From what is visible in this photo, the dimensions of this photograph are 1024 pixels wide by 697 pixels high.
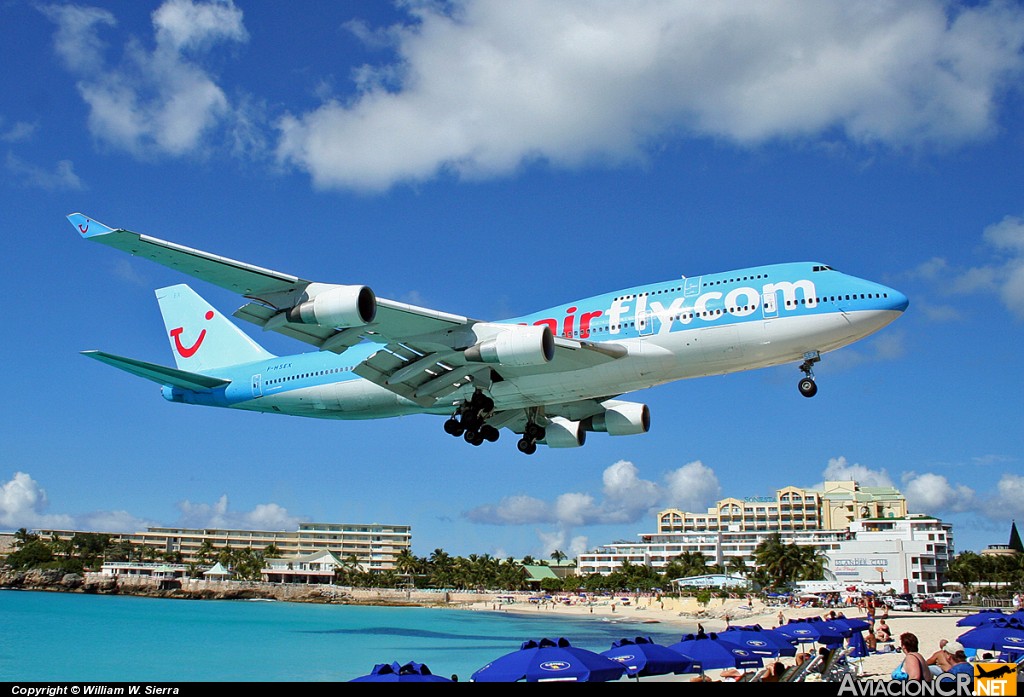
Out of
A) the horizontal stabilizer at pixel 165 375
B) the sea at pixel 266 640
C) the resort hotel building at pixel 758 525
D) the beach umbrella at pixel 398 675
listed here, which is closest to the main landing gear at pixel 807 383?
the beach umbrella at pixel 398 675

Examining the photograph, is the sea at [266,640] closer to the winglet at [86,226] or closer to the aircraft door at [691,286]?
the winglet at [86,226]

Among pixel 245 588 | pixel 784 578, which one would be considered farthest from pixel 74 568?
pixel 784 578

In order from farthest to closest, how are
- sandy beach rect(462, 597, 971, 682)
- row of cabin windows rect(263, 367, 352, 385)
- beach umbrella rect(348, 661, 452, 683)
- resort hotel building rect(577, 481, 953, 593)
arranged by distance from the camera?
resort hotel building rect(577, 481, 953, 593), sandy beach rect(462, 597, 971, 682), row of cabin windows rect(263, 367, 352, 385), beach umbrella rect(348, 661, 452, 683)

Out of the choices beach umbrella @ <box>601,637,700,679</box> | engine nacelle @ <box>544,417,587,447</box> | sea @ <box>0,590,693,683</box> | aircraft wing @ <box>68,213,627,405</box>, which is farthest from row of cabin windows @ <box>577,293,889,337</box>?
sea @ <box>0,590,693,683</box>

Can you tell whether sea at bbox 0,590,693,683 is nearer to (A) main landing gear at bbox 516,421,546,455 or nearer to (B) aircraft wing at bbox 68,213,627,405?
(A) main landing gear at bbox 516,421,546,455

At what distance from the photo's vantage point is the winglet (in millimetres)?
24453

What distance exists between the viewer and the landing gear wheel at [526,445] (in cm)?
3703

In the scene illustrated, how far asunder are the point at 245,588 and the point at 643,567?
82.9 metres

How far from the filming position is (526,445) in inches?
1458

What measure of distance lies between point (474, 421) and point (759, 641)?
12434mm

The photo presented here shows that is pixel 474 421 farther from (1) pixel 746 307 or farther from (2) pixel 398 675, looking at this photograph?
(2) pixel 398 675

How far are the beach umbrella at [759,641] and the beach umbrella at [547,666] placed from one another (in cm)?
918

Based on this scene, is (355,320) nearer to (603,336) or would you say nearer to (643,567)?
(603,336)

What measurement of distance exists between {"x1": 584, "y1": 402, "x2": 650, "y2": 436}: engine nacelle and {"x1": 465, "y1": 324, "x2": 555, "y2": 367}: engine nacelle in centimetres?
958
